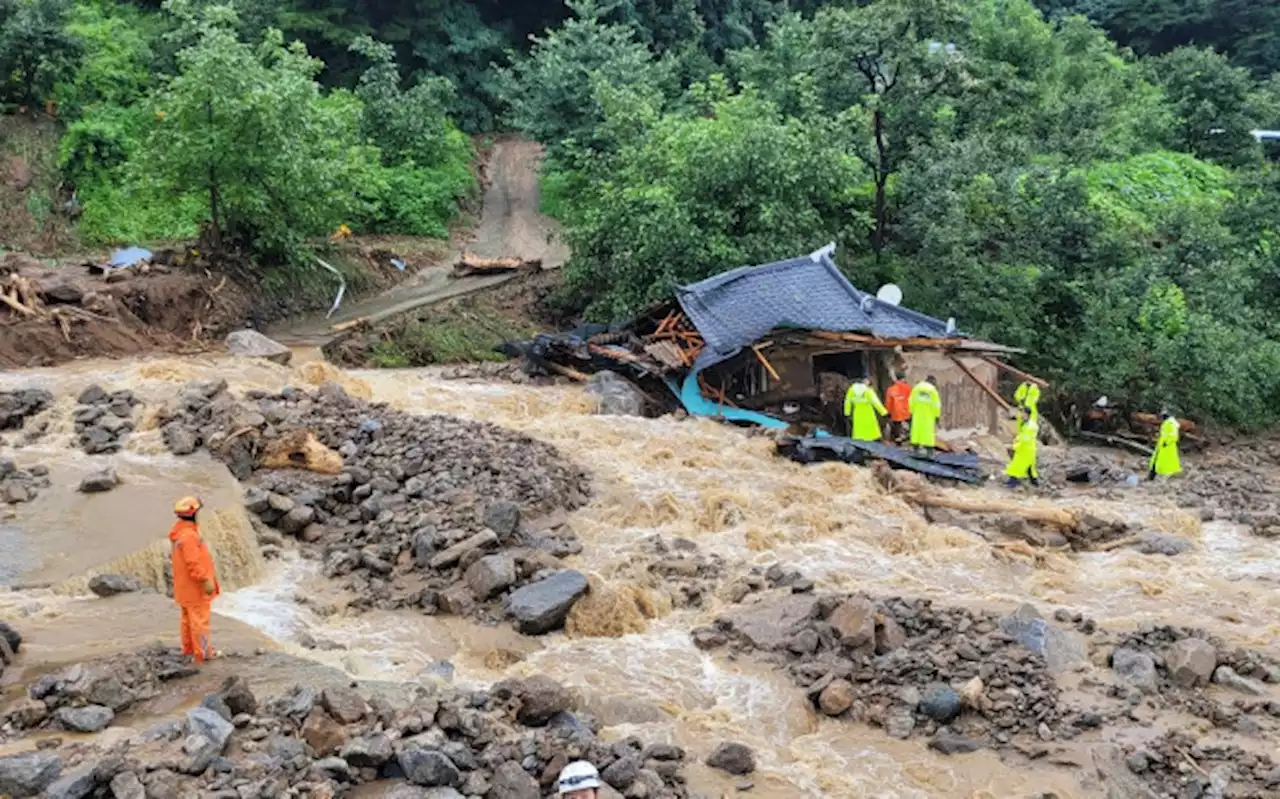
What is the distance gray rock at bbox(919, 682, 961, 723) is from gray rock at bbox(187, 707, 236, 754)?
548cm

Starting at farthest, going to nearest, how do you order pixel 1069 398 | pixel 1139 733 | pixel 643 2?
pixel 643 2 < pixel 1069 398 < pixel 1139 733

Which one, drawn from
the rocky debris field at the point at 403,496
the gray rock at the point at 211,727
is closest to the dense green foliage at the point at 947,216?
the rocky debris field at the point at 403,496

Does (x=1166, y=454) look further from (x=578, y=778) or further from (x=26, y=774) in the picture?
(x=26, y=774)

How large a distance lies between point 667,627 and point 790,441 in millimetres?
5860

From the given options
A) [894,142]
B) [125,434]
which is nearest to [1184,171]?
[894,142]

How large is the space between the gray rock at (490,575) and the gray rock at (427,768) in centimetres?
446

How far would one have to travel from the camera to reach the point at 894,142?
84.3 ft

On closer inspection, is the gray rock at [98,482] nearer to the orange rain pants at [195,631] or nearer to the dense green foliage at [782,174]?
the orange rain pants at [195,631]

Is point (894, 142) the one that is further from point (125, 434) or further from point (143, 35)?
point (143, 35)

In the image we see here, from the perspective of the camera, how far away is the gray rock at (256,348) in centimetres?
1927

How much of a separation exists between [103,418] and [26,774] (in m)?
9.45

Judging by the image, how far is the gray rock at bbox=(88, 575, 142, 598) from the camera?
10586 millimetres

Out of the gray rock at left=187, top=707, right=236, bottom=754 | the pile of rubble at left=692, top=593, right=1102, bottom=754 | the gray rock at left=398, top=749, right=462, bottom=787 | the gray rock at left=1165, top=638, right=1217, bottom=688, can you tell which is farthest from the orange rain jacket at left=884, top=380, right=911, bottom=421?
the gray rock at left=187, top=707, right=236, bottom=754

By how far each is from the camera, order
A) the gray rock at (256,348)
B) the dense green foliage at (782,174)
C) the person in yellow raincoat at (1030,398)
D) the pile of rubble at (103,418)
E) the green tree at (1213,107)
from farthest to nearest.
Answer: the green tree at (1213,107) < the dense green foliage at (782,174) < the gray rock at (256,348) < the person in yellow raincoat at (1030,398) < the pile of rubble at (103,418)
